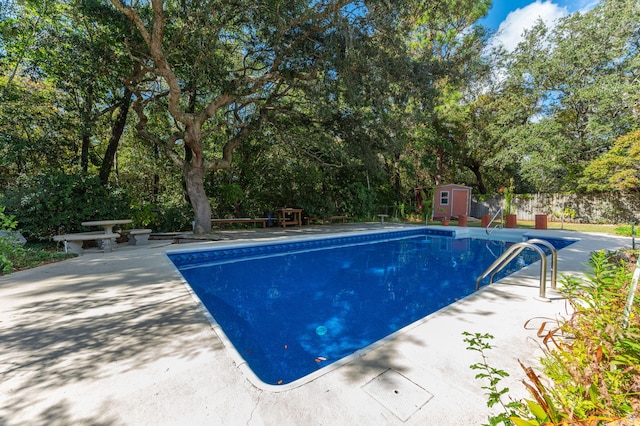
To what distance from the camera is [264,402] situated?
157cm

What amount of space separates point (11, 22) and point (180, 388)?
12101 mm

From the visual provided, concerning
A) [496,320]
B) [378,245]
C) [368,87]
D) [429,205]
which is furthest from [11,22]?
[429,205]

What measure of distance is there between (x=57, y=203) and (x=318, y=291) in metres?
7.72

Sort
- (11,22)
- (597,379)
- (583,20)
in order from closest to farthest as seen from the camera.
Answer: (597,379) < (11,22) < (583,20)

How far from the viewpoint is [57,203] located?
7234 mm

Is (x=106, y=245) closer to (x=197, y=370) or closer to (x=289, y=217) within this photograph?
(x=197, y=370)

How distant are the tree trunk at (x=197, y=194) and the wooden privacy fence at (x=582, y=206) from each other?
636 inches

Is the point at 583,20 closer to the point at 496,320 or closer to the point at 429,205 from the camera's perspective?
the point at 429,205

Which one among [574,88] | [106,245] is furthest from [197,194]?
[574,88]

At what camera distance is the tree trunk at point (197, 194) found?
9.37 m

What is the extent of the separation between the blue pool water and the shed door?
7313mm

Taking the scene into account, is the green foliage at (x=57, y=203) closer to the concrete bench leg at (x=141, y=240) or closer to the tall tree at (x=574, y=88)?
the concrete bench leg at (x=141, y=240)

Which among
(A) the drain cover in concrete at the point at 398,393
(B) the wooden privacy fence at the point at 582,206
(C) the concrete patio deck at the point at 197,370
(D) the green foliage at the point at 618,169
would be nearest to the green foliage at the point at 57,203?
(C) the concrete patio deck at the point at 197,370

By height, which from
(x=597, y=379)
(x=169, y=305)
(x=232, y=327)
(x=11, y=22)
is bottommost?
(x=232, y=327)
